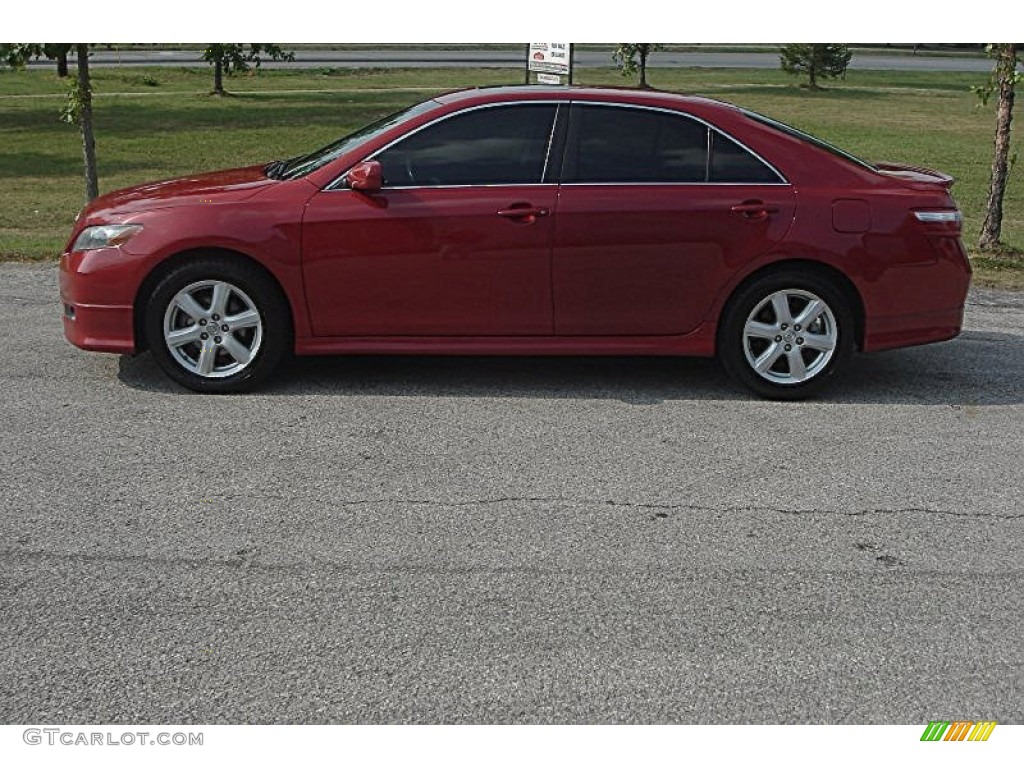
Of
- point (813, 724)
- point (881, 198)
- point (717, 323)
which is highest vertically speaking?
point (881, 198)

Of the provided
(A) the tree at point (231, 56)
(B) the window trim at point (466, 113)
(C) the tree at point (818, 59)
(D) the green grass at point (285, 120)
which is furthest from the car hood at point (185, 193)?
(C) the tree at point (818, 59)

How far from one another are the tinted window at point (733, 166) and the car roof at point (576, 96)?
24 cm

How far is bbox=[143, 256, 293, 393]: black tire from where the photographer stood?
6.82 meters

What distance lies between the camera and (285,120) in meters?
24.8

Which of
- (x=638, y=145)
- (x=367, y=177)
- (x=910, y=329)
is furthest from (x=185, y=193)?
(x=910, y=329)

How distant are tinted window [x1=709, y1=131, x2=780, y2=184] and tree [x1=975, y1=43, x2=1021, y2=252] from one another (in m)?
4.67

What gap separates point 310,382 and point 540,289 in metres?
1.34

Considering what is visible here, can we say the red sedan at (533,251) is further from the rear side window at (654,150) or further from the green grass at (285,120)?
the green grass at (285,120)

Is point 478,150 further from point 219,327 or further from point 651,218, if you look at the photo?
point 219,327

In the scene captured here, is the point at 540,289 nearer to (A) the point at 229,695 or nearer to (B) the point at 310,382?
(B) the point at 310,382

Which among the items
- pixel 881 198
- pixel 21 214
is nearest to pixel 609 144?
pixel 881 198

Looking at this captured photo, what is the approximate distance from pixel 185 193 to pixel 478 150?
1555mm

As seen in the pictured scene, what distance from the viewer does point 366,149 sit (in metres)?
6.94
